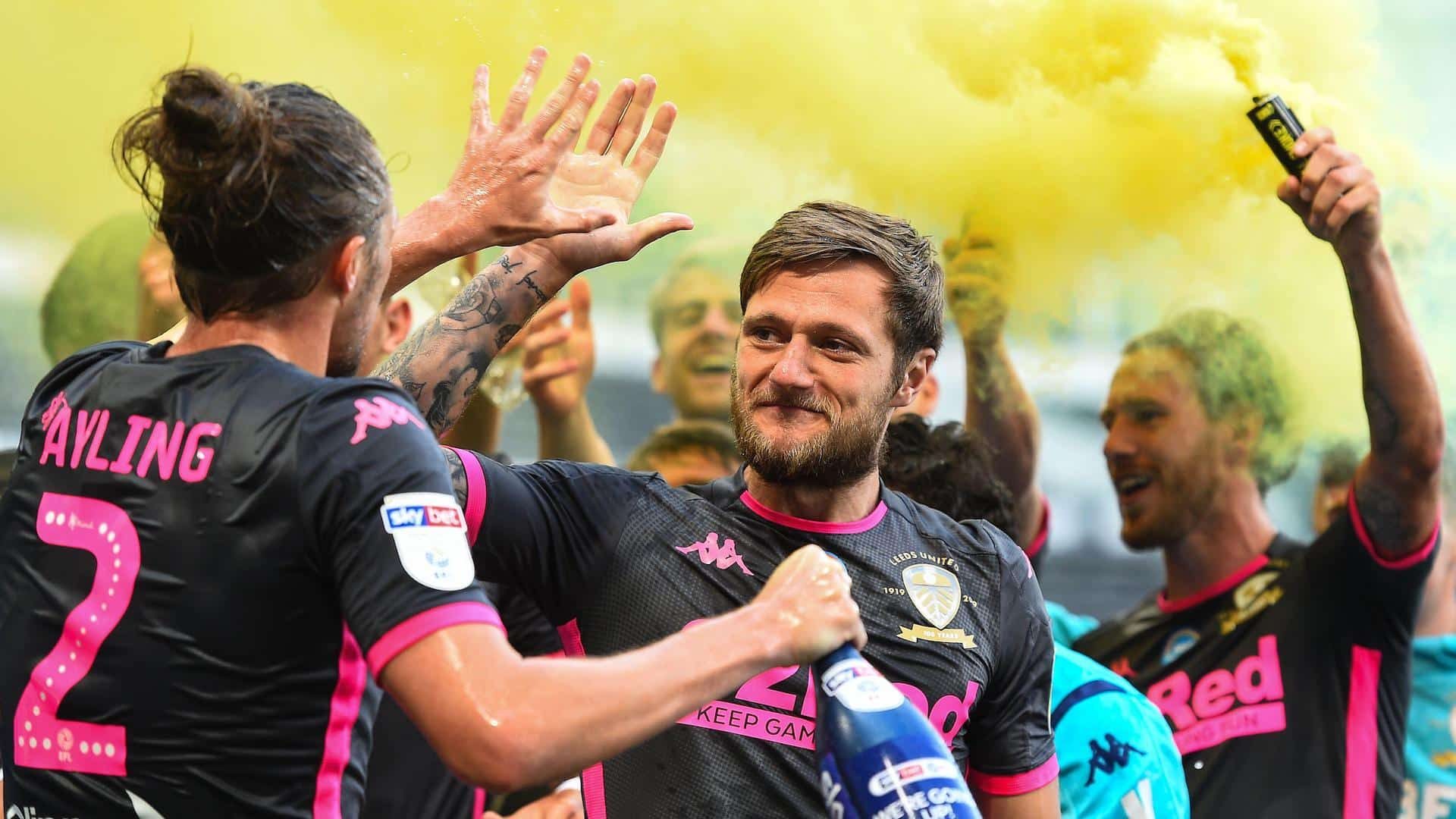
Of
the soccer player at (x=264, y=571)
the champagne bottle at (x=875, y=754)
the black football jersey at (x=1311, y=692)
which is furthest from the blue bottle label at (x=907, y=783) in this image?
the black football jersey at (x=1311, y=692)

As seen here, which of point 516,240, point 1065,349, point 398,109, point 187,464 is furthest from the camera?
point 1065,349

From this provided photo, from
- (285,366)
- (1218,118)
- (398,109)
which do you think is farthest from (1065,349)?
(285,366)

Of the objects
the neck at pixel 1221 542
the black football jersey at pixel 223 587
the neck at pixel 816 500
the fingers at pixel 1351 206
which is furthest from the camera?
the neck at pixel 1221 542

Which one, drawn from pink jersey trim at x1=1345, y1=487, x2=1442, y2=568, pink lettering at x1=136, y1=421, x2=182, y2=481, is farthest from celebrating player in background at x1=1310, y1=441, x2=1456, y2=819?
pink lettering at x1=136, y1=421, x2=182, y2=481

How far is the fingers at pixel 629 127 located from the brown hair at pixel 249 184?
3.02ft

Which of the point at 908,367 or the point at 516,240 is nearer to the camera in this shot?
the point at 516,240

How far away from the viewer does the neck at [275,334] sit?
5.75ft

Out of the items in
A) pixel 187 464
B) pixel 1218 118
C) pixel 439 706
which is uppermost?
pixel 1218 118

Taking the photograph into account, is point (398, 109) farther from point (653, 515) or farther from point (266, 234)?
point (266, 234)

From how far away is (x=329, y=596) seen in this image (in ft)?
5.44

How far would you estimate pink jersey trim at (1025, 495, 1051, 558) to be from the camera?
507 centimetres

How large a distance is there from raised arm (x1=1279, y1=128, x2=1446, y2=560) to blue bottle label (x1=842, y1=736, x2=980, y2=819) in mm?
2262

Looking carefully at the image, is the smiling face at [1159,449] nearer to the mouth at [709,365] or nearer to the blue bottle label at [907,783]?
the mouth at [709,365]

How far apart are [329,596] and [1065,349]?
388 centimetres
